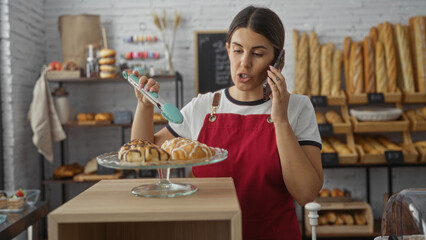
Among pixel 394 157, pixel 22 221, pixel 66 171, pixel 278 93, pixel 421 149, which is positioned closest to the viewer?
pixel 278 93

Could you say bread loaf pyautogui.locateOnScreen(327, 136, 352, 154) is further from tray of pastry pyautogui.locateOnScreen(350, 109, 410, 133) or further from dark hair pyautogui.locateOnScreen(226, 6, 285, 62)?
dark hair pyautogui.locateOnScreen(226, 6, 285, 62)

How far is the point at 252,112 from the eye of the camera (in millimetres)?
1521

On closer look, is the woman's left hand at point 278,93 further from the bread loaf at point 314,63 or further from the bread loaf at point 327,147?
the bread loaf at point 314,63

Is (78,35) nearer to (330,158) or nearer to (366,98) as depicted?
(330,158)

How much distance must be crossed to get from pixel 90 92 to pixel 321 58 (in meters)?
2.41

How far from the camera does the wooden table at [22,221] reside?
208 cm

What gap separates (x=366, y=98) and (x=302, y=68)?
0.67 m

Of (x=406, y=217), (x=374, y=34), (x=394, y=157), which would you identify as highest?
(x=374, y=34)

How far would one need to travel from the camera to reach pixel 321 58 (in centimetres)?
429

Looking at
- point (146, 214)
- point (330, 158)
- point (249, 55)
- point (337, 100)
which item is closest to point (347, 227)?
point (330, 158)

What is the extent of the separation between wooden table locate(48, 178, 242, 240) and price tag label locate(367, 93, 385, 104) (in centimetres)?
317

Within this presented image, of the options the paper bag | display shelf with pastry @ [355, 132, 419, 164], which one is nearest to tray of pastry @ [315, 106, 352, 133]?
display shelf with pastry @ [355, 132, 419, 164]

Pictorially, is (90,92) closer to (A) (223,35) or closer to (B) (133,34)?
(B) (133,34)

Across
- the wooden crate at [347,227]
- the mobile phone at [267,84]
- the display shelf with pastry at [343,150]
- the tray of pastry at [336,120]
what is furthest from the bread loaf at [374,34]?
the mobile phone at [267,84]
